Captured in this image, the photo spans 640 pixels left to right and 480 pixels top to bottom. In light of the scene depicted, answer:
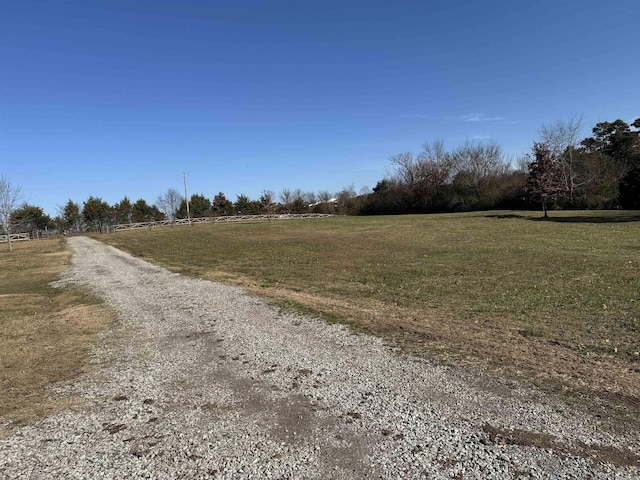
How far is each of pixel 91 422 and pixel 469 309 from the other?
6.57 metres

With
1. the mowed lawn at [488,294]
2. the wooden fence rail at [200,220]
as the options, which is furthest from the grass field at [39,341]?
the wooden fence rail at [200,220]

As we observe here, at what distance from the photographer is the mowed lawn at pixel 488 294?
5.09 metres

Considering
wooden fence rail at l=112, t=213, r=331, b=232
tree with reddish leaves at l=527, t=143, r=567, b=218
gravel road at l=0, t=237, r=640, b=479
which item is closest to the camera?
gravel road at l=0, t=237, r=640, b=479

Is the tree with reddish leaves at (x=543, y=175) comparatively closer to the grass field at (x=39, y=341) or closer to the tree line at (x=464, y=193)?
the tree line at (x=464, y=193)

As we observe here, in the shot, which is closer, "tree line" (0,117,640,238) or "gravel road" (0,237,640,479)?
"gravel road" (0,237,640,479)

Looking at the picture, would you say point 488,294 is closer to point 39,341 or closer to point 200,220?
point 39,341

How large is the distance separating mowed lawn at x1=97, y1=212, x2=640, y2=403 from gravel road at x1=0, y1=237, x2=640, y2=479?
0.88 metres

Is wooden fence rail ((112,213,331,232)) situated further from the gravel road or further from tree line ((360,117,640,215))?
the gravel road

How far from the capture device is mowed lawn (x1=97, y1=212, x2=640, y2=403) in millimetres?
5090

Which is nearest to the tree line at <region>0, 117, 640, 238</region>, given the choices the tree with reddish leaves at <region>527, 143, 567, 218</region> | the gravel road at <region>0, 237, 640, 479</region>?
the tree with reddish leaves at <region>527, 143, 567, 218</region>

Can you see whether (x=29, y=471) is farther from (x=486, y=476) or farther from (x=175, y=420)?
(x=486, y=476)

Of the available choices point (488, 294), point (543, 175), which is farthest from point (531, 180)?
point (488, 294)

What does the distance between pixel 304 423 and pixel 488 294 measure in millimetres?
6844

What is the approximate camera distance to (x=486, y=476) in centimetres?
283
